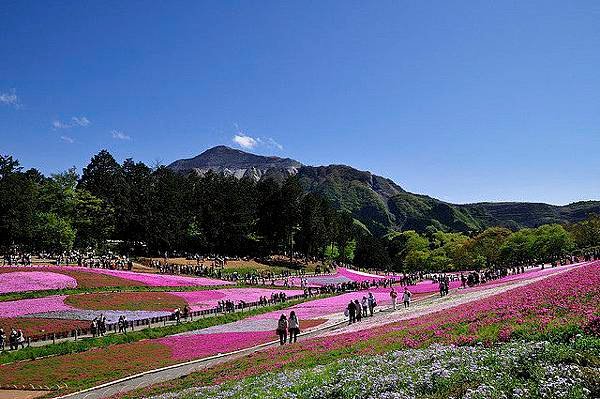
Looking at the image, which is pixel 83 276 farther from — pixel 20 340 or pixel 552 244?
pixel 552 244

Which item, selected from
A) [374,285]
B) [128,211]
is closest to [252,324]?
[374,285]

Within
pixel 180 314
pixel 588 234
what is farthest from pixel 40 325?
pixel 588 234

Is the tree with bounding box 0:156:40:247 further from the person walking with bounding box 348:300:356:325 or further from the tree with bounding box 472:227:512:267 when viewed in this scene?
the tree with bounding box 472:227:512:267

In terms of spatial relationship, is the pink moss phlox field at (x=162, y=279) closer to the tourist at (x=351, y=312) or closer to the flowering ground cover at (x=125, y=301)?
the flowering ground cover at (x=125, y=301)

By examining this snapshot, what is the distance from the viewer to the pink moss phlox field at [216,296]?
4531 cm

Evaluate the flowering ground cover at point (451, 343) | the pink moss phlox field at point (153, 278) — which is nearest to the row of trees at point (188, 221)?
the pink moss phlox field at point (153, 278)

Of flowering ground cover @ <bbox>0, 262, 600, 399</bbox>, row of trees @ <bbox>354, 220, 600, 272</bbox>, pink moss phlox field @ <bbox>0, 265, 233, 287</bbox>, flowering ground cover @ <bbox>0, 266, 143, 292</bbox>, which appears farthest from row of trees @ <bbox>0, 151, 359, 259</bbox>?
flowering ground cover @ <bbox>0, 262, 600, 399</bbox>

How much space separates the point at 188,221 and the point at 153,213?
7790mm

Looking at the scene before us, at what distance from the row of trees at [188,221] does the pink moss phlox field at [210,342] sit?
49.6m

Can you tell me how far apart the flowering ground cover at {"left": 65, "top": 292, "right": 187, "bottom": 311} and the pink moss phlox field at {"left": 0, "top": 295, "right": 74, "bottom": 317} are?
80cm

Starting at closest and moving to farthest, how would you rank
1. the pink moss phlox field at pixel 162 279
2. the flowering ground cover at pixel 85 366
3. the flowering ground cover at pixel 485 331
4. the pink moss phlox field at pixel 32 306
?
1. the flowering ground cover at pixel 485 331
2. the flowering ground cover at pixel 85 366
3. the pink moss phlox field at pixel 32 306
4. the pink moss phlox field at pixel 162 279

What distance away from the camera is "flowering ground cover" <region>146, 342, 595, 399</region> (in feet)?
27.8

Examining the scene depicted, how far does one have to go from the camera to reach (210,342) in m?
29.6

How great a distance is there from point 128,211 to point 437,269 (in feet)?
238
